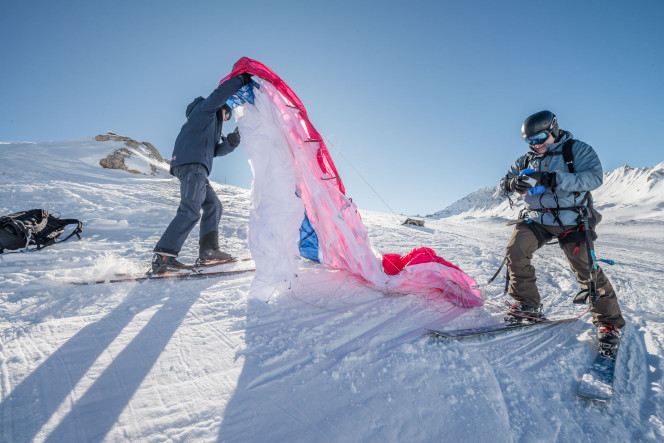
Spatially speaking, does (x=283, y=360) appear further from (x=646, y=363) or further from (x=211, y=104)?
(x=211, y=104)

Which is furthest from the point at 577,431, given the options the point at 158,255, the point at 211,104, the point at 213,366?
the point at 211,104

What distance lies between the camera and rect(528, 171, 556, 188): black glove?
2256 mm

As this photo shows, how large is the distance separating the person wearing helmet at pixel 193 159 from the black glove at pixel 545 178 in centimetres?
286

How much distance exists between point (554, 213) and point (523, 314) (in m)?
0.92

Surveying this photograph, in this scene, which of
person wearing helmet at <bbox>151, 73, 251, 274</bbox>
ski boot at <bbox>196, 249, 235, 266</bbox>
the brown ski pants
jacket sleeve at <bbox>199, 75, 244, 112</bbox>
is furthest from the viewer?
ski boot at <bbox>196, 249, 235, 266</bbox>

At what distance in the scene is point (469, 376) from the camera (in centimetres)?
157

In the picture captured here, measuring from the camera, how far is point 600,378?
1591mm

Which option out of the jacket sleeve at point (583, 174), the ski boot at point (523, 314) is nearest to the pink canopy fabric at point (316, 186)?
the ski boot at point (523, 314)

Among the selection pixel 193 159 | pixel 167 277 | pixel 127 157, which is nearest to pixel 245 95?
pixel 193 159

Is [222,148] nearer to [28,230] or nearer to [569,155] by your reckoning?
[28,230]

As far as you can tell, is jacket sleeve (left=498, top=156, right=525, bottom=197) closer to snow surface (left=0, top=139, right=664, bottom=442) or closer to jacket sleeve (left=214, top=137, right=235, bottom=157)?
snow surface (left=0, top=139, right=664, bottom=442)

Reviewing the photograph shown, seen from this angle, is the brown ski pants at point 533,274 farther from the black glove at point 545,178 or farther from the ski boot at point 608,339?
the black glove at point 545,178

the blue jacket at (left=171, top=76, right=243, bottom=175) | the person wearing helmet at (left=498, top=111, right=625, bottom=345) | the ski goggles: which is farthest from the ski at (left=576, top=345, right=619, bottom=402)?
the blue jacket at (left=171, top=76, right=243, bottom=175)

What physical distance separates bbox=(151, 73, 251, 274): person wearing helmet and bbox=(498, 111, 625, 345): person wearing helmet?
2.87 m
